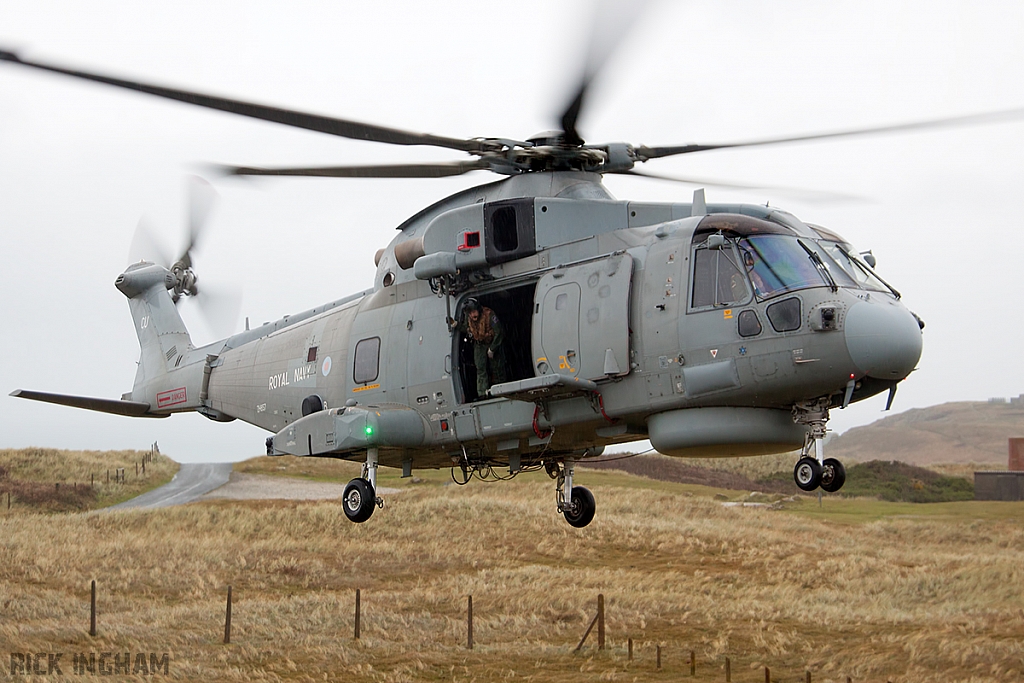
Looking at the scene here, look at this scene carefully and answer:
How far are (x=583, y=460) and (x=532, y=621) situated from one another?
1538 centimetres

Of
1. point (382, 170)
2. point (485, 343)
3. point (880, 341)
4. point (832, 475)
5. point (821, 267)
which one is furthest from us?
point (485, 343)

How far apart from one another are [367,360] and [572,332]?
430cm

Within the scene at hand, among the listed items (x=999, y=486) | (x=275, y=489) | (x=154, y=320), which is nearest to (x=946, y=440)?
(x=999, y=486)

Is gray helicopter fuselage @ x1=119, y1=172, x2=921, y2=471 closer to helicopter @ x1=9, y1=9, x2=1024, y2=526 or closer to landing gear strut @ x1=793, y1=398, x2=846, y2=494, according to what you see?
helicopter @ x1=9, y1=9, x2=1024, y2=526

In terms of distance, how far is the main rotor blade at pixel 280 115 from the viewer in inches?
437

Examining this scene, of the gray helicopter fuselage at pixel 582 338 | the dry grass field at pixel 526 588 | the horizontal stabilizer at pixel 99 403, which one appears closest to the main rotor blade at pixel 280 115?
the gray helicopter fuselage at pixel 582 338

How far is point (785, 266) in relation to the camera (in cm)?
1195

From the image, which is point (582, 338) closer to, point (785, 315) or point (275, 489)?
point (785, 315)

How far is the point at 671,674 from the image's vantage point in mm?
25438

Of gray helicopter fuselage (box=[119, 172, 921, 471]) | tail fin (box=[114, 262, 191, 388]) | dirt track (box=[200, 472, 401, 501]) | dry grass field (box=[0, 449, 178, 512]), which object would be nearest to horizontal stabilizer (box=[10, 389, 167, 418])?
tail fin (box=[114, 262, 191, 388])

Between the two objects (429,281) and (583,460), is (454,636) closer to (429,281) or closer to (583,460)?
(583,460)

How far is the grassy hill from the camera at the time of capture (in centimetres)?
11425

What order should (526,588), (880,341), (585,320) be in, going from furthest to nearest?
(526,588) → (585,320) → (880,341)

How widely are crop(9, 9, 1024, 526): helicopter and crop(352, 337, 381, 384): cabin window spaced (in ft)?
0.16
